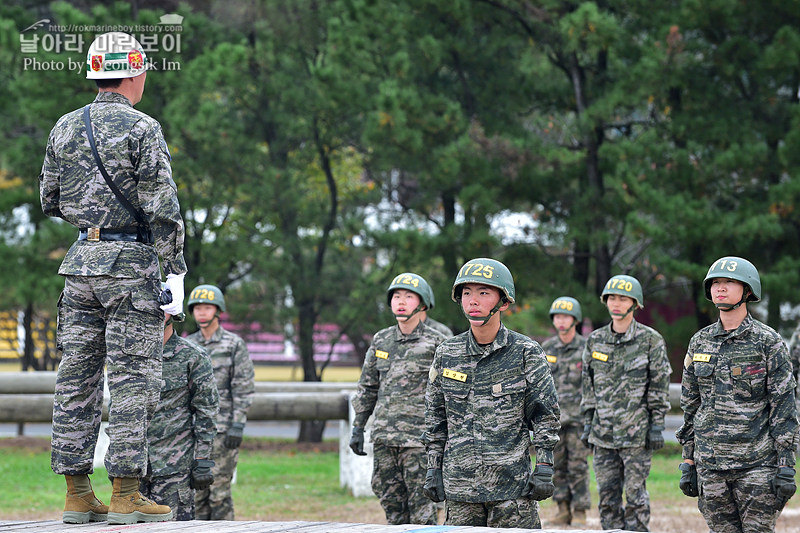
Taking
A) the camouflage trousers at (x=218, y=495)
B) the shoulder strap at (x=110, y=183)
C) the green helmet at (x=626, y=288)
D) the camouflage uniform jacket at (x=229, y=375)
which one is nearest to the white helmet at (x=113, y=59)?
the shoulder strap at (x=110, y=183)

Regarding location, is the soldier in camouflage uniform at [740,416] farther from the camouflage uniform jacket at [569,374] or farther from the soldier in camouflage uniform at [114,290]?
the camouflage uniform jacket at [569,374]

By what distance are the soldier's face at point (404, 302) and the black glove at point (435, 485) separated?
Result: 3.04 meters

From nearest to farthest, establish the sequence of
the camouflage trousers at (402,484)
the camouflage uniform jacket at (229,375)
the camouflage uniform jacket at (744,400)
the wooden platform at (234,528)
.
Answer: the wooden platform at (234,528)
the camouflage uniform jacket at (744,400)
the camouflage trousers at (402,484)
the camouflage uniform jacket at (229,375)

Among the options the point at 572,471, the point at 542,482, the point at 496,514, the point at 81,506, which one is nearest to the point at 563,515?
the point at 572,471

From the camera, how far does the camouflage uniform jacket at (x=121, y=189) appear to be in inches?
235

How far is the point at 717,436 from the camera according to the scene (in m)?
8.14

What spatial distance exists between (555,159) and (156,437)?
462 inches

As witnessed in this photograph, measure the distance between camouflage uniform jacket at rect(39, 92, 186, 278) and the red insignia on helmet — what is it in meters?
0.24

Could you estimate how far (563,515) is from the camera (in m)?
13.1

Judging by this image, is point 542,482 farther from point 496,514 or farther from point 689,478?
point 689,478

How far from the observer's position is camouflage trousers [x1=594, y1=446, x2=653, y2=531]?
10453mm

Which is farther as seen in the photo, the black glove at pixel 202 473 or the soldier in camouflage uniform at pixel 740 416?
the black glove at pixel 202 473

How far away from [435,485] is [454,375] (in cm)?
68

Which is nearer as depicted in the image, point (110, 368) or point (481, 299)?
point (110, 368)
